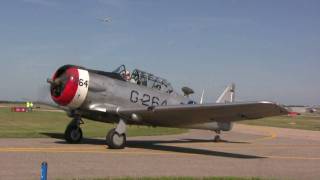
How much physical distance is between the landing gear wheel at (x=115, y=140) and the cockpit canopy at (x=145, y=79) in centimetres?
238

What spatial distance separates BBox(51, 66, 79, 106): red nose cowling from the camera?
1555cm

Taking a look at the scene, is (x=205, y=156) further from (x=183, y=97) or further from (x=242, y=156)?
(x=183, y=97)

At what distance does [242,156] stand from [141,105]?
4165mm

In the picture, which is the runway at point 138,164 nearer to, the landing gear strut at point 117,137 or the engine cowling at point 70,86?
the landing gear strut at point 117,137

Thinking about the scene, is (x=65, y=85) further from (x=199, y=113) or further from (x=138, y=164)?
(x=138, y=164)

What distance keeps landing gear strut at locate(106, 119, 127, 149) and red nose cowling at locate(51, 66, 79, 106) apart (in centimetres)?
171

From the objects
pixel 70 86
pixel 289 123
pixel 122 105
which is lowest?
pixel 122 105

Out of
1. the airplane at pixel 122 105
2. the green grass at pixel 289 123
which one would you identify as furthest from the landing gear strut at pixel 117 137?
the green grass at pixel 289 123

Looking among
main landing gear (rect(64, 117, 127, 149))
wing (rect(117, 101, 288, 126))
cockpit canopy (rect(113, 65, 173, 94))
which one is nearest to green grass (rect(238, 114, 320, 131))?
cockpit canopy (rect(113, 65, 173, 94))

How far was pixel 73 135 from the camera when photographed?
17.4 meters

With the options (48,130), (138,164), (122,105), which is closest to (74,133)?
(122,105)

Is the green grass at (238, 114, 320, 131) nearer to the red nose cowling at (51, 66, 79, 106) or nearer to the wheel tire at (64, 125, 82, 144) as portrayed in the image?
the wheel tire at (64, 125, 82, 144)

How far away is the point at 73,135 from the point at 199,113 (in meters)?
4.77

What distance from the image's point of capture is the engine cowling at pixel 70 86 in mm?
15570
